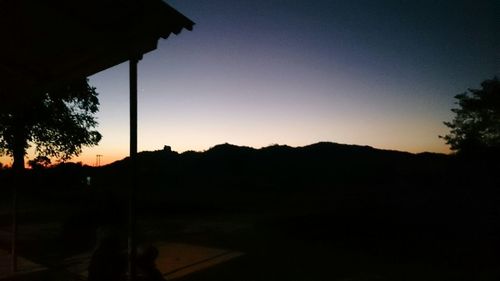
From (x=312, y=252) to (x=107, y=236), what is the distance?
26.0ft

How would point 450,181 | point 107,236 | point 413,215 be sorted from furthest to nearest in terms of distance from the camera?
point 450,181
point 413,215
point 107,236

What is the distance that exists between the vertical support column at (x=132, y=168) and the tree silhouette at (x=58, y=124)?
12167mm

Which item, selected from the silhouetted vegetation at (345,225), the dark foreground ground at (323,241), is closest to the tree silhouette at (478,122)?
the silhouetted vegetation at (345,225)

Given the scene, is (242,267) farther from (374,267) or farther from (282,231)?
(282,231)

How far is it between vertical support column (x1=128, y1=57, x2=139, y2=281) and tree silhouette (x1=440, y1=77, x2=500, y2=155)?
1481 inches

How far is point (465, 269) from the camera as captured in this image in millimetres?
8820

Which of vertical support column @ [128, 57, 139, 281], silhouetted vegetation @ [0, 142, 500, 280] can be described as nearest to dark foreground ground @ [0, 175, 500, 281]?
silhouetted vegetation @ [0, 142, 500, 280]

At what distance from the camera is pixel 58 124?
52.0 feet

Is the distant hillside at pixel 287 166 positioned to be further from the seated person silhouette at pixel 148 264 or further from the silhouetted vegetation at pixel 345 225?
the seated person silhouette at pixel 148 264

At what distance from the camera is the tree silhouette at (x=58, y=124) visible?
14758 millimetres

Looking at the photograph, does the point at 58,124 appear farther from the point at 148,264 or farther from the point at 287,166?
the point at 287,166

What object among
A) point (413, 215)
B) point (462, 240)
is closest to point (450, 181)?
point (413, 215)

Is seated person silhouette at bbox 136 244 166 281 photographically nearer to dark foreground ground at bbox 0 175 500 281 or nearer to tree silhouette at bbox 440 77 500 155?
dark foreground ground at bbox 0 175 500 281

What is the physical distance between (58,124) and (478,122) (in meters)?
38.8
